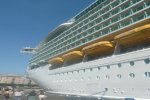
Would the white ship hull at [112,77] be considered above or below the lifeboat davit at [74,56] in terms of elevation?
below

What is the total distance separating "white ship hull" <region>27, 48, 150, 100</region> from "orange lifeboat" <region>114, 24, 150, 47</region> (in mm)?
1018

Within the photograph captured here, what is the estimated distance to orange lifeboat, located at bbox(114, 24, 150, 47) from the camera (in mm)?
15616

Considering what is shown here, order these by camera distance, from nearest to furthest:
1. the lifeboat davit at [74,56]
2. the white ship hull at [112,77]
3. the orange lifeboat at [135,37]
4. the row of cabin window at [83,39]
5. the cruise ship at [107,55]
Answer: the white ship hull at [112,77] < the orange lifeboat at [135,37] < the cruise ship at [107,55] < the row of cabin window at [83,39] < the lifeboat davit at [74,56]

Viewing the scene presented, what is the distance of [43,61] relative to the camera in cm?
3869

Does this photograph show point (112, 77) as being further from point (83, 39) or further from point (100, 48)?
point (83, 39)

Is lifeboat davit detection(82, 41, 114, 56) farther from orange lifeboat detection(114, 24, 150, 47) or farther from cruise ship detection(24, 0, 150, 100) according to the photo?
orange lifeboat detection(114, 24, 150, 47)

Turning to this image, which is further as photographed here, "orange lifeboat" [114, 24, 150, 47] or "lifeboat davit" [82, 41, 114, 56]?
"lifeboat davit" [82, 41, 114, 56]

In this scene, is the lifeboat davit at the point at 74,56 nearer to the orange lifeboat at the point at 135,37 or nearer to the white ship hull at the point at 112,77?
the white ship hull at the point at 112,77

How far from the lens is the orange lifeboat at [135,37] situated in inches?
615

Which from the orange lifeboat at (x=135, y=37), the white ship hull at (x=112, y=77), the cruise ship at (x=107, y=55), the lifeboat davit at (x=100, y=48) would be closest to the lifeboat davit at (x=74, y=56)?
the cruise ship at (x=107, y=55)

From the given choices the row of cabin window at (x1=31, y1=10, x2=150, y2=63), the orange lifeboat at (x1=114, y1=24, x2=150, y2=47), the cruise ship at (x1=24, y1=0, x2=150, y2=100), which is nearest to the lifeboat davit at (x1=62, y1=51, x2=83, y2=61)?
the cruise ship at (x1=24, y1=0, x2=150, y2=100)

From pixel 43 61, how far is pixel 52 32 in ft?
15.9

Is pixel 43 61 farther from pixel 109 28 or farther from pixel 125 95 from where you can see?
pixel 125 95

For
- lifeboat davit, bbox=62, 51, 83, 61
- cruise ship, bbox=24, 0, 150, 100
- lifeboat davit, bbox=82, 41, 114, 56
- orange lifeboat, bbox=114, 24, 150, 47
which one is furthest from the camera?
lifeboat davit, bbox=62, 51, 83, 61
